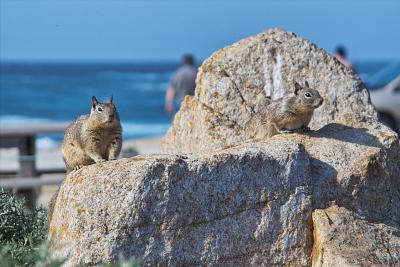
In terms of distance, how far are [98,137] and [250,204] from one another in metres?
1.51

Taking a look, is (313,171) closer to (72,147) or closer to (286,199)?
(286,199)

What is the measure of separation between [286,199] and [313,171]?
366 millimetres

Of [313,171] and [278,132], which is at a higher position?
[278,132]

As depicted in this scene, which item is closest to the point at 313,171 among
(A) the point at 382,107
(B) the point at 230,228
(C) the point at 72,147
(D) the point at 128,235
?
(B) the point at 230,228

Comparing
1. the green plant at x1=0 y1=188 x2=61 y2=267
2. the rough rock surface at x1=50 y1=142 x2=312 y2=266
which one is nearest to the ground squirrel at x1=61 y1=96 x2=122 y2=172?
the green plant at x1=0 y1=188 x2=61 y2=267

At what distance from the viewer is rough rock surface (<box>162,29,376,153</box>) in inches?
302

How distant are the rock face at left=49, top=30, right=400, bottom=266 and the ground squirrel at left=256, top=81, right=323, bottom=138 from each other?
179mm

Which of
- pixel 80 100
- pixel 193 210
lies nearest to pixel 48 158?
pixel 193 210

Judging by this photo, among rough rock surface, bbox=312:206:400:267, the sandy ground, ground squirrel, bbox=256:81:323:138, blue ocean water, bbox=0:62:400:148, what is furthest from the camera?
blue ocean water, bbox=0:62:400:148

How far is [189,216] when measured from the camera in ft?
19.2

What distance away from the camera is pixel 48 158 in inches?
665

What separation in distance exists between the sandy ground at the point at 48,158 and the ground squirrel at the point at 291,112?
2.94 metres

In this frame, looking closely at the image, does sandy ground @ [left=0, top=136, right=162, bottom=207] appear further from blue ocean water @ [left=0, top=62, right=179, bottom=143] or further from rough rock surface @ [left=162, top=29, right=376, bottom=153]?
blue ocean water @ [left=0, top=62, right=179, bottom=143]

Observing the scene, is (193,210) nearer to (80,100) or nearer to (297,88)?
(297,88)
